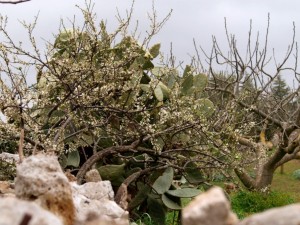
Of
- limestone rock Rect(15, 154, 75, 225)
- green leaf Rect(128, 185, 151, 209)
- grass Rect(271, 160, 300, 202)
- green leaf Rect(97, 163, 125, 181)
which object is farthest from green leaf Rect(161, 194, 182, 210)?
grass Rect(271, 160, 300, 202)

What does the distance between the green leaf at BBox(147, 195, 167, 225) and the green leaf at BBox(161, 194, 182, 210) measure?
289 mm

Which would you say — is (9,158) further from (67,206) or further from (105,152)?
(67,206)

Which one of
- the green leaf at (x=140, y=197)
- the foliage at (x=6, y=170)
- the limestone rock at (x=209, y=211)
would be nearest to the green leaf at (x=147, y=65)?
the green leaf at (x=140, y=197)

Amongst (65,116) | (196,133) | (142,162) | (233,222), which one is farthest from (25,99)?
(233,222)

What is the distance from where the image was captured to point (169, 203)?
19.8 ft

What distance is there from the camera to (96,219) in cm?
137

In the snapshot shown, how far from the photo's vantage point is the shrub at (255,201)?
11.3 m

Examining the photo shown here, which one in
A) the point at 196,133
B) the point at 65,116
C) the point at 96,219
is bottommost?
the point at 96,219

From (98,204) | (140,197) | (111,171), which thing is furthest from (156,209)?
(98,204)

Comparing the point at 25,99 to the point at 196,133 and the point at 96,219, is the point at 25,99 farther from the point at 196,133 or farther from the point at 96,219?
the point at 96,219

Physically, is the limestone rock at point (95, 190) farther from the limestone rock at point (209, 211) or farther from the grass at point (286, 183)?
the grass at point (286, 183)

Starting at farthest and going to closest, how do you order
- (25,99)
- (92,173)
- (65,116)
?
1. (65,116)
2. (25,99)
3. (92,173)

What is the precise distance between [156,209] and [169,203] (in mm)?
434

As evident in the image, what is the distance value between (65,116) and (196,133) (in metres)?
1.59
